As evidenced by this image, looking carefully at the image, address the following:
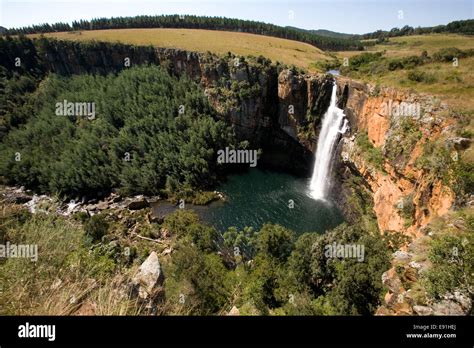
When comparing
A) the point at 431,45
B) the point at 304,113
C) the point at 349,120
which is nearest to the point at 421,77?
the point at 349,120

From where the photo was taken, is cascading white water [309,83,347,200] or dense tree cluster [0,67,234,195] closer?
cascading white water [309,83,347,200]

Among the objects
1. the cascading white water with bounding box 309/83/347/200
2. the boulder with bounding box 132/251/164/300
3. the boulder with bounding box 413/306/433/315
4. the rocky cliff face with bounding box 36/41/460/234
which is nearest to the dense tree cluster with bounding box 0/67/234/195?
the rocky cliff face with bounding box 36/41/460/234

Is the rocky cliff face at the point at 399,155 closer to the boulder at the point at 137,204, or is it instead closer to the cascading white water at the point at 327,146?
the cascading white water at the point at 327,146

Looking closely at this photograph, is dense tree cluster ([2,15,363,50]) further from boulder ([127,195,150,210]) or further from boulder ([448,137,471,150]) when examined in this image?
boulder ([448,137,471,150])

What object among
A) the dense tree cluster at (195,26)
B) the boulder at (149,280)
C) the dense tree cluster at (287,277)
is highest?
the dense tree cluster at (195,26)

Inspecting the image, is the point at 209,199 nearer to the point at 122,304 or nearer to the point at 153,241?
the point at 153,241

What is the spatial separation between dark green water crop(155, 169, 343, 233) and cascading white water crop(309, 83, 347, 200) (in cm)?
184

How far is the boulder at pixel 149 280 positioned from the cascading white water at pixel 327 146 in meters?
31.4

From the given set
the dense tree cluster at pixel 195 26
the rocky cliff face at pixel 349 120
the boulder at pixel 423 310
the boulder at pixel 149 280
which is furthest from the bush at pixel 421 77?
the dense tree cluster at pixel 195 26

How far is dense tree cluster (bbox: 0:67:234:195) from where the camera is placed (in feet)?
143

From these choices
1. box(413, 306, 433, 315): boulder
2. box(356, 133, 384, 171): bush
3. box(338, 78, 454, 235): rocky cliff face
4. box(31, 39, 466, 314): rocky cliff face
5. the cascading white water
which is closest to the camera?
box(413, 306, 433, 315): boulder

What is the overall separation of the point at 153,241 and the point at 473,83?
34.8 meters

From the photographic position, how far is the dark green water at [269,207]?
112 feet

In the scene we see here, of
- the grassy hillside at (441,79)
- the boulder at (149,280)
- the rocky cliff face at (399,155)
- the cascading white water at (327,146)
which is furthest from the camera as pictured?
the cascading white water at (327,146)
